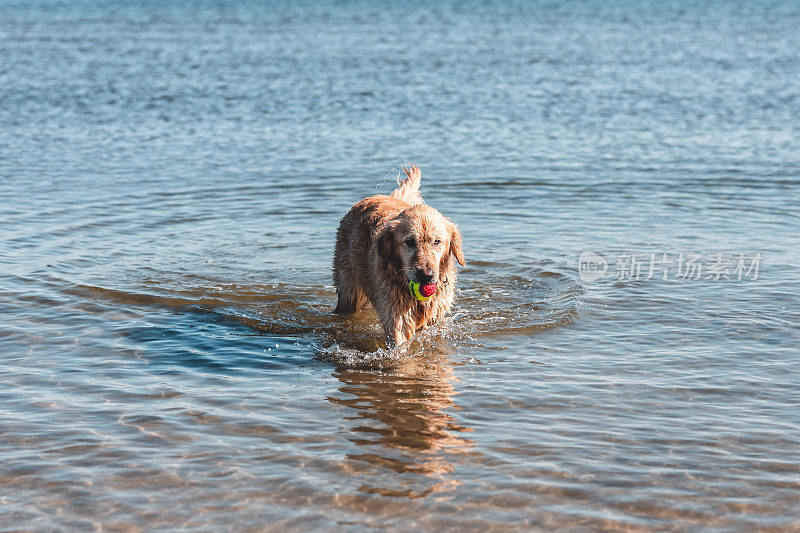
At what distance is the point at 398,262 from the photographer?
331 inches

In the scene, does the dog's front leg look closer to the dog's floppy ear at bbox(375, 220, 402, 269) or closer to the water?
the water

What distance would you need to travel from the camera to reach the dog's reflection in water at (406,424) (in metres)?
6.45

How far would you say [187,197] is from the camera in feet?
50.7

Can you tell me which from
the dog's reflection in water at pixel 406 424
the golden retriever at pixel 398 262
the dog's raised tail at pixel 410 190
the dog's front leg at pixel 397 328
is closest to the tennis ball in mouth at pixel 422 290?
the golden retriever at pixel 398 262

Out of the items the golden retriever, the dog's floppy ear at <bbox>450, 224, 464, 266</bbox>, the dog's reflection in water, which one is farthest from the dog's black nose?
the dog's reflection in water

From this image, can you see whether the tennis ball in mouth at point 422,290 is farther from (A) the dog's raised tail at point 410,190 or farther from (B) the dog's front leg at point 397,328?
(A) the dog's raised tail at point 410,190

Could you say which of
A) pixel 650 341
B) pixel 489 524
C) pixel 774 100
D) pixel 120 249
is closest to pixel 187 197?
pixel 120 249

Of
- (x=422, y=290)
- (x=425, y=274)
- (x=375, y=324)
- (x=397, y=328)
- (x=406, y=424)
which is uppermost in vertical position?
(x=425, y=274)

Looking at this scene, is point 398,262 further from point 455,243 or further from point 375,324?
point 375,324

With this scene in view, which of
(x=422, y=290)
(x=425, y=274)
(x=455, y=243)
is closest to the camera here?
(x=425, y=274)

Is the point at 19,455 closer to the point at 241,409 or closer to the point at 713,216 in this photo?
the point at 241,409

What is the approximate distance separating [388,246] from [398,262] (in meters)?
0.18

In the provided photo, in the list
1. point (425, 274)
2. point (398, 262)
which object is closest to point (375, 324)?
point (398, 262)

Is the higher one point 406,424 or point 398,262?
point 398,262
